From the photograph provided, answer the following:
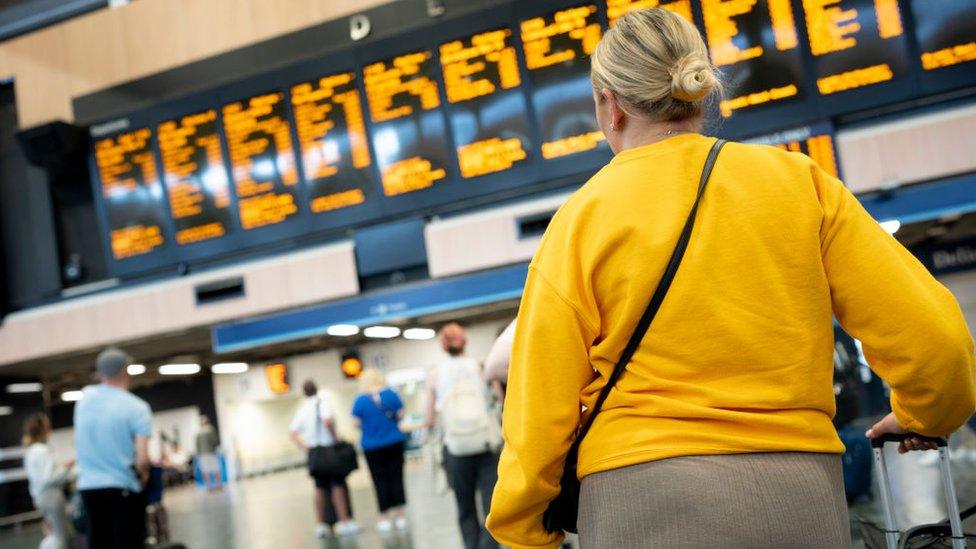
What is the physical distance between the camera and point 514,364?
152cm

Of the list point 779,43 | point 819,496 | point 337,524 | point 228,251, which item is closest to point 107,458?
point 228,251

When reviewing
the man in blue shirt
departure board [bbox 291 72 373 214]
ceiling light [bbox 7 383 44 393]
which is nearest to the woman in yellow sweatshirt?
the man in blue shirt

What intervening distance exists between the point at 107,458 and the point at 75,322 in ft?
15.3

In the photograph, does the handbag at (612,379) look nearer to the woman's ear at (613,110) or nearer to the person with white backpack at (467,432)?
the woman's ear at (613,110)

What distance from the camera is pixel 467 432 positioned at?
559 cm

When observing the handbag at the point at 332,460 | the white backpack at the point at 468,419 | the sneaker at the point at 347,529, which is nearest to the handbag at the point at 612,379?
the white backpack at the point at 468,419

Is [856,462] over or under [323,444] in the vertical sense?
under

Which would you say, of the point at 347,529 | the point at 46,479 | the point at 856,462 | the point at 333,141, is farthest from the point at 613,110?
the point at 46,479

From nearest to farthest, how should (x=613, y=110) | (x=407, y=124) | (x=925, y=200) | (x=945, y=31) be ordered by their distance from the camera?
(x=613, y=110), (x=945, y=31), (x=925, y=200), (x=407, y=124)

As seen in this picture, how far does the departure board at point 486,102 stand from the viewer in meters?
7.68

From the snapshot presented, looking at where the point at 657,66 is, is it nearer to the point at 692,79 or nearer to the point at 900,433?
the point at 692,79

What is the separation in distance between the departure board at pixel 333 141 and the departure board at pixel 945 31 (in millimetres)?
4661

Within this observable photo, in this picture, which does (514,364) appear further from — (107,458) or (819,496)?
(107,458)

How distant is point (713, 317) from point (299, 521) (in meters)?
10.2
